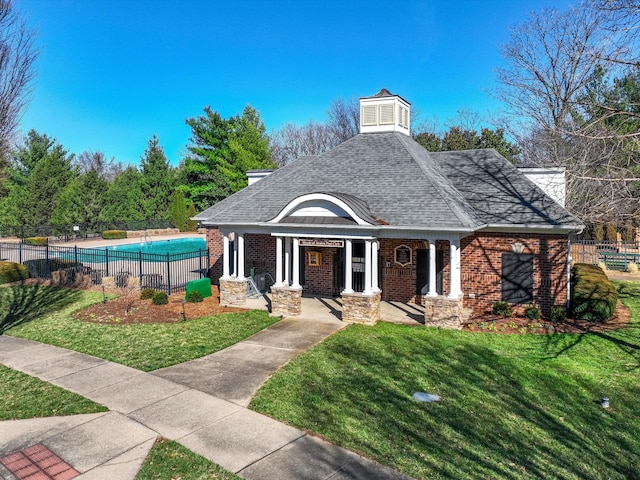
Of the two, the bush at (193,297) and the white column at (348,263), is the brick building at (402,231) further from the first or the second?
the bush at (193,297)

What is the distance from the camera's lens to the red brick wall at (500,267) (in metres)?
14.5

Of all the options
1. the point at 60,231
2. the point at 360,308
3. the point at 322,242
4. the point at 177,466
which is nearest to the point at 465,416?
the point at 177,466

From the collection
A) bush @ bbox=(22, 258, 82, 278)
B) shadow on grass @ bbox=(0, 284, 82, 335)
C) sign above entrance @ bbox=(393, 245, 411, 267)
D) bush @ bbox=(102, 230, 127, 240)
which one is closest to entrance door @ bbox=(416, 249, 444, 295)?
sign above entrance @ bbox=(393, 245, 411, 267)

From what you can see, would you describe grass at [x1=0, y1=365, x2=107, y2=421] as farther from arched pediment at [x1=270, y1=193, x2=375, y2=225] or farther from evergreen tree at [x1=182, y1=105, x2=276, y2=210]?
evergreen tree at [x1=182, y1=105, x2=276, y2=210]

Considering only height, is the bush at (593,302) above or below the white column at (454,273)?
below

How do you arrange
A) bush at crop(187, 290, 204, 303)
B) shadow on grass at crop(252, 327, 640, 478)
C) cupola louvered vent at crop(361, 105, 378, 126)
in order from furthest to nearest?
cupola louvered vent at crop(361, 105, 378, 126) → bush at crop(187, 290, 204, 303) → shadow on grass at crop(252, 327, 640, 478)

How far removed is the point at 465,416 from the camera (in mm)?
7867

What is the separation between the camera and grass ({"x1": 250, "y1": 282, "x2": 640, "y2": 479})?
6.59m

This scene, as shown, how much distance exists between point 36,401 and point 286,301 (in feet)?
25.0

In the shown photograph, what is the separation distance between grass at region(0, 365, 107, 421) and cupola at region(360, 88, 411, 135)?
1531cm

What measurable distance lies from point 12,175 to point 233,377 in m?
54.9

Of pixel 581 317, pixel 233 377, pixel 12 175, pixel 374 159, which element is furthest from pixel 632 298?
pixel 12 175

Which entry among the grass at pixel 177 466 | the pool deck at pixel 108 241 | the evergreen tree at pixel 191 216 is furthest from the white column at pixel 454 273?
the evergreen tree at pixel 191 216

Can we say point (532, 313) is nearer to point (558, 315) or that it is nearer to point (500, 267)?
point (558, 315)
